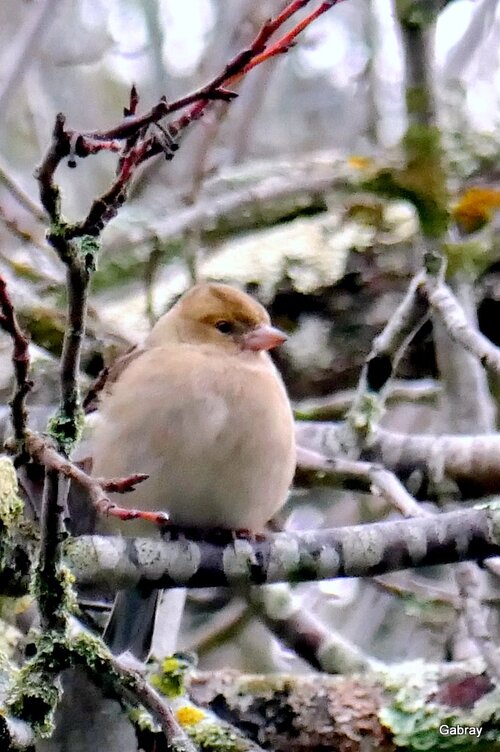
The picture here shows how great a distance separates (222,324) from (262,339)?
0.15m

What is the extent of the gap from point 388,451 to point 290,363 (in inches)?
33.2

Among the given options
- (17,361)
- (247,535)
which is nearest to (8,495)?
(17,361)

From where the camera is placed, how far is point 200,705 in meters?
3.09

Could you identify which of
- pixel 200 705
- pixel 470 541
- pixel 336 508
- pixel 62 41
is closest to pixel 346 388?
pixel 336 508

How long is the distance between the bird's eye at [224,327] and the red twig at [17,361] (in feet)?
6.34

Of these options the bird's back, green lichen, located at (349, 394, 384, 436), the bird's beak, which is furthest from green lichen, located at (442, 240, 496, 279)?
the bird's back

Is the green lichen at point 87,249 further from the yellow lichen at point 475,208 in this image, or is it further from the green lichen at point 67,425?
the yellow lichen at point 475,208

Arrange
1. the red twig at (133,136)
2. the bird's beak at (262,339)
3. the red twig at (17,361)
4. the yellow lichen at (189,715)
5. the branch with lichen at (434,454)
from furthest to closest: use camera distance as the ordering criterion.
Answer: the bird's beak at (262,339)
the branch with lichen at (434,454)
the yellow lichen at (189,715)
the red twig at (17,361)
the red twig at (133,136)

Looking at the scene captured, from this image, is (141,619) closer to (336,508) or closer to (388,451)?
(388,451)

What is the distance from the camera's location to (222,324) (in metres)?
3.72

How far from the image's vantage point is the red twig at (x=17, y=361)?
1.65 m

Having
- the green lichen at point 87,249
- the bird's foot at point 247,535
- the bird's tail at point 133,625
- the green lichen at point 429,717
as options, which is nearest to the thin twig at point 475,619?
the green lichen at point 429,717

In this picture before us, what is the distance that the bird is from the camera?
10.3 feet

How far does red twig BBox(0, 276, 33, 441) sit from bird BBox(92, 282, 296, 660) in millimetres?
1305
